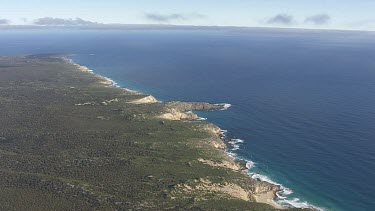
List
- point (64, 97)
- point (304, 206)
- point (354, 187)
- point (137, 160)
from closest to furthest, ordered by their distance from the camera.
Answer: point (304, 206) → point (354, 187) → point (137, 160) → point (64, 97)

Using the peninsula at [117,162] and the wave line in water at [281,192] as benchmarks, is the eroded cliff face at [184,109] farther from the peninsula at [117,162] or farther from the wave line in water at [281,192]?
the wave line in water at [281,192]

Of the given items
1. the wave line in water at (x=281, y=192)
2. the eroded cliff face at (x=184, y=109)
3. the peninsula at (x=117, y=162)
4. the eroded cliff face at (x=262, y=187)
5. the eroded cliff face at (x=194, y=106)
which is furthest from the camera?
the eroded cliff face at (x=194, y=106)

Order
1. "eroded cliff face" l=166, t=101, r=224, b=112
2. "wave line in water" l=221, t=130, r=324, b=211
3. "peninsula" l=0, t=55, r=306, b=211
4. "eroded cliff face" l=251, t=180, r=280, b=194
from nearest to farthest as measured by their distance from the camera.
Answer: "peninsula" l=0, t=55, r=306, b=211 < "wave line in water" l=221, t=130, r=324, b=211 < "eroded cliff face" l=251, t=180, r=280, b=194 < "eroded cliff face" l=166, t=101, r=224, b=112

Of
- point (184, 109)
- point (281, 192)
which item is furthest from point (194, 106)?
point (281, 192)

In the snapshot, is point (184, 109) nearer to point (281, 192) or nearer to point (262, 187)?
point (262, 187)

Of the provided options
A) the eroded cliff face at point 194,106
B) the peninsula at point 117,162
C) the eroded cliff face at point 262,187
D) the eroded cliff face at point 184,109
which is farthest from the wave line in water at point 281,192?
the eroded cliff face at point 194,106

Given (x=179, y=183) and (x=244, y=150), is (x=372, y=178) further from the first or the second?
(x=179, y=183)

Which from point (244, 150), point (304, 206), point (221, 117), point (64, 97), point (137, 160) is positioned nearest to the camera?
point (304, 206)

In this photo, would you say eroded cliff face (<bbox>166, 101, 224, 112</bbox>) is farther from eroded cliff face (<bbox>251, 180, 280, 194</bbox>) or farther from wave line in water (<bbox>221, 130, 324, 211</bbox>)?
eroded cliff face (<bbox>251, 180, 280, 194</bbox>)

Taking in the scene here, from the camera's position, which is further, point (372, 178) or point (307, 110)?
point (307, 110)

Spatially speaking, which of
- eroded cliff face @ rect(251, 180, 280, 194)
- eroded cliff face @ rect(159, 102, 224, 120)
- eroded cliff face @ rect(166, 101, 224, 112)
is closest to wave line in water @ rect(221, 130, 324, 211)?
eroded cliff face @ rect(251, 180, 280, 194)

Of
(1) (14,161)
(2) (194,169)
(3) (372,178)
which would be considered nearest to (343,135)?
(3) (372,178)
